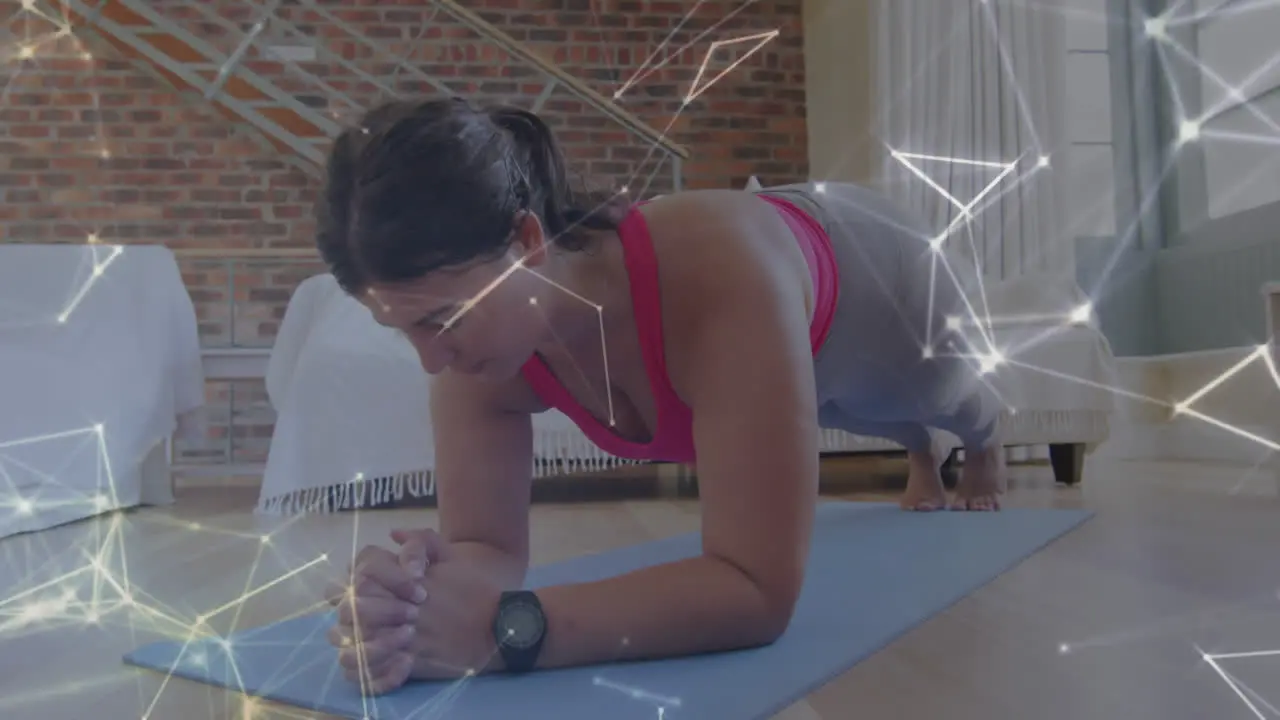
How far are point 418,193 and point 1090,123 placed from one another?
324cm

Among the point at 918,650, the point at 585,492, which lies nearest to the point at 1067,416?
the point at 585,492

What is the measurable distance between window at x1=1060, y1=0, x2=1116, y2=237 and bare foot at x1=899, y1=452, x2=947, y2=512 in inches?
72.3

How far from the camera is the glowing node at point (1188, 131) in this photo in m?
3.20

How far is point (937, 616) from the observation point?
0.99 m

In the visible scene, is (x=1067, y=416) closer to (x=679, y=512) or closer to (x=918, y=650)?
(x=679, y=512)

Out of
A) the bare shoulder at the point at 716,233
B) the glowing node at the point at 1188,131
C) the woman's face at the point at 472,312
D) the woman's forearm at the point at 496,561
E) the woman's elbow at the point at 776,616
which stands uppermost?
the glowing node at the point at 1188,131

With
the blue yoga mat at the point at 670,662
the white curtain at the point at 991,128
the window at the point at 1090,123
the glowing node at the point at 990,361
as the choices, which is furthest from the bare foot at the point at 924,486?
the window at the point at 1090,123

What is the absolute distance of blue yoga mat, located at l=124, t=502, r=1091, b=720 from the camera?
2.32ft

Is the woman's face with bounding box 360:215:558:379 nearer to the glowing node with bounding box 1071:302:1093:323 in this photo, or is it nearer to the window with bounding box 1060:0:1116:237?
the glowing node with bounding box 1071:302:1093:323

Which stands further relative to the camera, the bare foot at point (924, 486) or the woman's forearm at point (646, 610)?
the bare foot at point (924, 486)

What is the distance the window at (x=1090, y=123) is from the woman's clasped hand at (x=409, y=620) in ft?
9.95

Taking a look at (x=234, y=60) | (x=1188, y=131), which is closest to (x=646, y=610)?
(x=1188, y=131)

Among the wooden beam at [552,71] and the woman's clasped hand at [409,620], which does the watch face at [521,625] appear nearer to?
the woman's clasped hand at [409,620]

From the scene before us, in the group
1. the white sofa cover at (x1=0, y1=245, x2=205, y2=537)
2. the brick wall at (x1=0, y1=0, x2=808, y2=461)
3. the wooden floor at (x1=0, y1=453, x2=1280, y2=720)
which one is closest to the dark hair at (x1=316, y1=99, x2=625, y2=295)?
the wooden floor at (x1=0, y1=453, x2=1280, y2=720)
